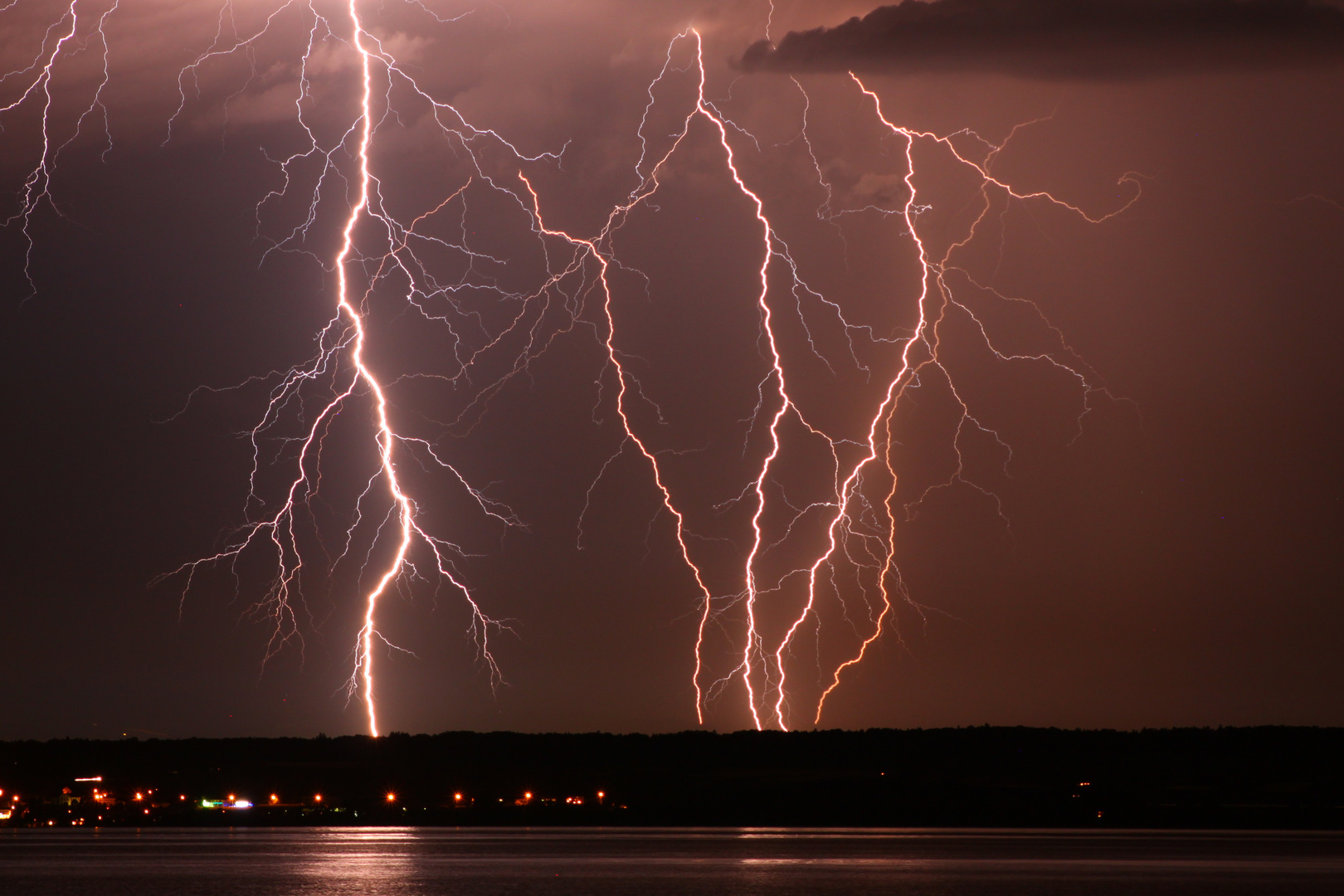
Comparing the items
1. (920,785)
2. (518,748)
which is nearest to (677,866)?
(920,785)

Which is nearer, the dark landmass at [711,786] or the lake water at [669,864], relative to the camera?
the lake water at [669,864]

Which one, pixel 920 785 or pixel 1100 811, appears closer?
pixel 1100 811

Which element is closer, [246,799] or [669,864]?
[669,864]

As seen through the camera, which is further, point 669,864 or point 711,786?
point 711,786

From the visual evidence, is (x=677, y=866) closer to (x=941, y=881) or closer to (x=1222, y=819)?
(x=941, y=881)

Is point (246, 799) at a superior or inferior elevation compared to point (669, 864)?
superior

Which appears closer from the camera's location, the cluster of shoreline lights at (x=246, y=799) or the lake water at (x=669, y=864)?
the lake water at (x=669, y=864)

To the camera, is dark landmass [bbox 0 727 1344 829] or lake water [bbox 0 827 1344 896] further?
dark landmass [bbox 0 727 1344 829]

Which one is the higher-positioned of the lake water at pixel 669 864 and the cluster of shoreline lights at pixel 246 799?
the cluster of shoreline lights at pixel 246 799
